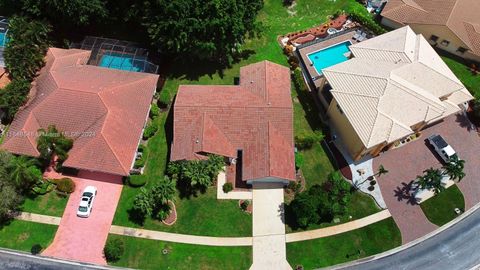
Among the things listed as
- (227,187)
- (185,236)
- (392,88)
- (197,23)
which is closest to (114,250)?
(185,236)

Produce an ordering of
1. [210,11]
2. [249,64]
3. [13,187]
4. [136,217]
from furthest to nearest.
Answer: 1. [249,64]
2. [210,11]
3. [136,217]
4. [13,187]

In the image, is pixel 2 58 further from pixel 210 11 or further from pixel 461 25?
pixel 461 25

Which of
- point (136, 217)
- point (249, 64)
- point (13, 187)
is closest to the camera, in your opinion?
point (13, 187)

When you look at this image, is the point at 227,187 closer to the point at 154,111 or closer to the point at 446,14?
the point at 154,111

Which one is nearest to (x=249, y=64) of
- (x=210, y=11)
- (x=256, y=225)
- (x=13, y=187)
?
(x=210, y=11)

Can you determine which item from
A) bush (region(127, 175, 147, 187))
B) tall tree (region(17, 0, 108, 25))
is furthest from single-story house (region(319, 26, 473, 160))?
tall tree (region(17, 0, 108, 25))

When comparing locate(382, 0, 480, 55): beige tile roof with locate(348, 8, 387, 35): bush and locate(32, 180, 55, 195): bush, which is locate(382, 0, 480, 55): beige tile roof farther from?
locate(32, 180, 55, 195): bush
